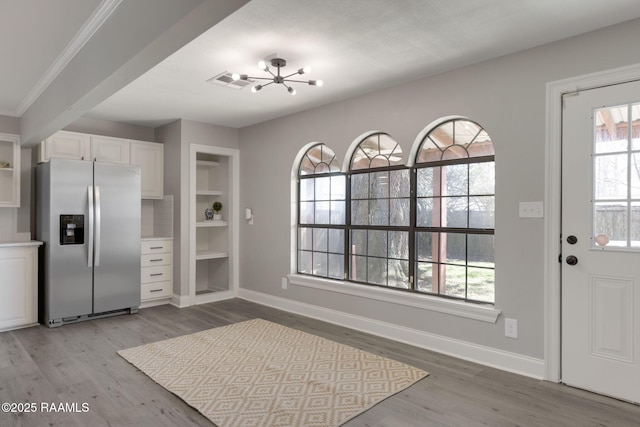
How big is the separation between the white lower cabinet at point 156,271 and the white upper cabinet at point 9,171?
56.8 inches

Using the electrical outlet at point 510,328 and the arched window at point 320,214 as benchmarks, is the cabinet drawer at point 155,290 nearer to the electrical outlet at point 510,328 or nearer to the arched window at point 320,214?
the arched window at point 320,214

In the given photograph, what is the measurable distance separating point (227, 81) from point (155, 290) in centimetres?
292

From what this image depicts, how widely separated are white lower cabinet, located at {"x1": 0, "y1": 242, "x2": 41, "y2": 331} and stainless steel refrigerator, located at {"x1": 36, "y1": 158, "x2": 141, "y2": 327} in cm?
11

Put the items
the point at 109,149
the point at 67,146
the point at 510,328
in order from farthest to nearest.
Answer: the point at 109,149, the point at 67,146, the point at 510,328

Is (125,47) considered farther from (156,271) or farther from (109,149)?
(156,271)

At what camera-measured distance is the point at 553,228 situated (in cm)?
Answer: 287

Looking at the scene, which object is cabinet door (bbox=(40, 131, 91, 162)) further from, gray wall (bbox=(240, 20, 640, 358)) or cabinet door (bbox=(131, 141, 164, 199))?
gray wall (bbox=(240, 20, 640, 358))

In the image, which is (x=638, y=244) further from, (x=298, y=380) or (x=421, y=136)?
(x=298, y=380)

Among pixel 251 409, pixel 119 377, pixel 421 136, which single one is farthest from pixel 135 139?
pixel 251 409

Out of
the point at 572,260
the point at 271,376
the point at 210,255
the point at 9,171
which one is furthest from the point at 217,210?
the point at 572,260

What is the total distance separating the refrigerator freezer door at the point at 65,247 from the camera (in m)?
4.18

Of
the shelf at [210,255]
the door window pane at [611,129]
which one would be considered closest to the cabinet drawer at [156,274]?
the shelf at [210,255]

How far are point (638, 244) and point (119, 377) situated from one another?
364 cm

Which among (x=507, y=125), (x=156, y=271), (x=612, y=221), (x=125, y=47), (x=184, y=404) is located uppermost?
(x=125, y=47)
